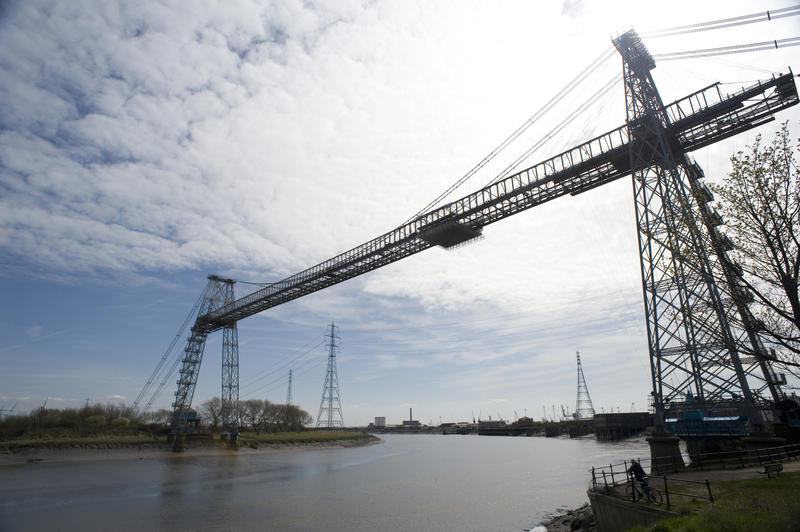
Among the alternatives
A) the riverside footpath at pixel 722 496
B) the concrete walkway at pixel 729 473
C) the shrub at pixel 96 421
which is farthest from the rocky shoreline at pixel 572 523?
the shrub at pixel 96 421

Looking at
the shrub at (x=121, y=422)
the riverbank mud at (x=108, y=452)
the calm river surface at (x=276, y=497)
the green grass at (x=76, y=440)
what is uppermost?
the shrub at (x=121, y=422)

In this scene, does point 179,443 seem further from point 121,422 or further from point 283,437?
point 283,437

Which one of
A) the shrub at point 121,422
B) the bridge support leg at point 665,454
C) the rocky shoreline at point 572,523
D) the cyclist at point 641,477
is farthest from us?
the shrub at point 121,422

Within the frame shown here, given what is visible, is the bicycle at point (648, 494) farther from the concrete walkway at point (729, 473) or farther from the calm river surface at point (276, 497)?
the calm river surface at point (276, 497)

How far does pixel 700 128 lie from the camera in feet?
64.4

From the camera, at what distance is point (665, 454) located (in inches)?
603

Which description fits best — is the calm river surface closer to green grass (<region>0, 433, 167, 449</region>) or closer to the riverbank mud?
the riverbank mud

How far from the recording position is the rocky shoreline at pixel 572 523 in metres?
14.6

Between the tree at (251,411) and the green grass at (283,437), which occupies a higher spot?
the tree at (251,411)

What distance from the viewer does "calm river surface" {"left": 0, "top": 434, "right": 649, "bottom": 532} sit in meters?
16.6

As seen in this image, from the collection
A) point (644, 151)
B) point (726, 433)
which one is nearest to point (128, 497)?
point (726, 433)

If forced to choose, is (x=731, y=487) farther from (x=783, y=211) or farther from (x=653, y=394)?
(x=783, y=211)

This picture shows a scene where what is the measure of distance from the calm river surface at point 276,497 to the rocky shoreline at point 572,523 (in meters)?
0.91

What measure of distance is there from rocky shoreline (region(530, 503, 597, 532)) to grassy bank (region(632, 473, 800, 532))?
590 centimetres
